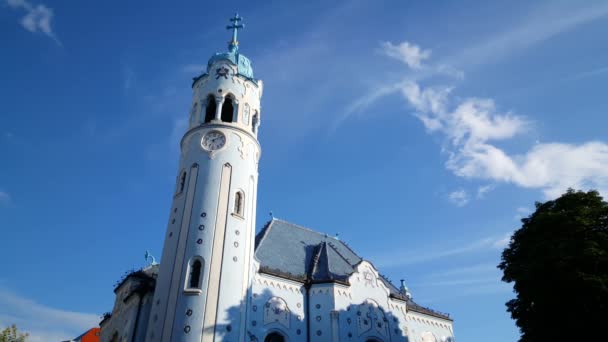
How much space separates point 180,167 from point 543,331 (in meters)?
23.0

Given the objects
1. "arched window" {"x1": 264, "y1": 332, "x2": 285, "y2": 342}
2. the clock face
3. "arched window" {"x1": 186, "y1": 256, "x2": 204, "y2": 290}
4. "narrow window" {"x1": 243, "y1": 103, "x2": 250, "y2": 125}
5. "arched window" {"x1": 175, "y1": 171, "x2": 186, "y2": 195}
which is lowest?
"arched window" {"x1": 264, "y1": 332, "x2": 285, "y2": 342}

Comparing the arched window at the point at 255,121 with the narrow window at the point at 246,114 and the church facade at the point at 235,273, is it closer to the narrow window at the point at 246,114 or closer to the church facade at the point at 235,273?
the church facade at the point at 235,273

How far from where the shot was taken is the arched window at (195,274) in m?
24.2

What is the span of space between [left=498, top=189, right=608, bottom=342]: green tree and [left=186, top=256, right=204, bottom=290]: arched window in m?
16.7

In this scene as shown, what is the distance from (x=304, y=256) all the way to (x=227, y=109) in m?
→ 12.1

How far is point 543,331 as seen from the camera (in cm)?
2192

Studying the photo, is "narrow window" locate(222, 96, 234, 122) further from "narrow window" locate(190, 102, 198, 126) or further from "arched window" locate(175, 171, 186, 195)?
"arched window" locate(175, 171, 186, 195)

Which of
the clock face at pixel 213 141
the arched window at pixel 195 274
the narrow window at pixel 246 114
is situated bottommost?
the arched window at pixel 195 274

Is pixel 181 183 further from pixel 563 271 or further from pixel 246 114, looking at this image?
pixel 563 271

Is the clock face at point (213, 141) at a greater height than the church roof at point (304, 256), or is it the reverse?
the clock face at point (213, 141)

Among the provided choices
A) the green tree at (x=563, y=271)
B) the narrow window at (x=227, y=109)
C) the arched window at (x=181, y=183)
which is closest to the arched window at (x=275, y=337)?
the arched window at (x=181, y=183)

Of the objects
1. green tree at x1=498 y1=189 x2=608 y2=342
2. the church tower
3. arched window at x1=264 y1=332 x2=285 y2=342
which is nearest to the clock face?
the church tower

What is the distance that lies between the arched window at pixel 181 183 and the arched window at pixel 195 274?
534 cm

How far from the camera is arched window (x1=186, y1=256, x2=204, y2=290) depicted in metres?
24.2
